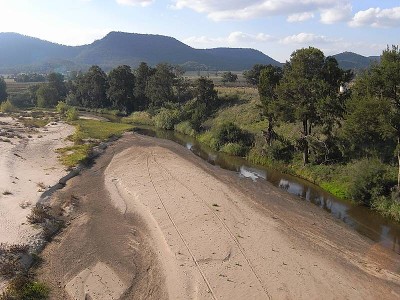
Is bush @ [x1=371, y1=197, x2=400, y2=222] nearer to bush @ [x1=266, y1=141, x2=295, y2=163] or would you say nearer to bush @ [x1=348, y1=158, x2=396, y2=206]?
bush @ [x1=348, y1=158, x2=396, y2=206]

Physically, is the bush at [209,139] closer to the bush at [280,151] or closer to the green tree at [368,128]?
the bush at [280,151]

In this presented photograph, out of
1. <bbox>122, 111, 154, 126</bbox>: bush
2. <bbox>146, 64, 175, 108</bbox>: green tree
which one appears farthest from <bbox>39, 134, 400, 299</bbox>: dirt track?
<bbox>146, 64, 175, 108</bbox>: green tree

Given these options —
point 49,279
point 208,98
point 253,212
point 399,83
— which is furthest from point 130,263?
point 208,98

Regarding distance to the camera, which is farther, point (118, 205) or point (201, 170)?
point (201, 170)

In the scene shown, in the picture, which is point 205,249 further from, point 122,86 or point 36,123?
point 122,86

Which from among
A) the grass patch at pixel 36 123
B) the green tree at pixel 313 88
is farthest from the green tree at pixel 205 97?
the green tree at pixel 313 88

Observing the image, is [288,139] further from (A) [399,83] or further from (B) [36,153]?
(B) [36,153]
